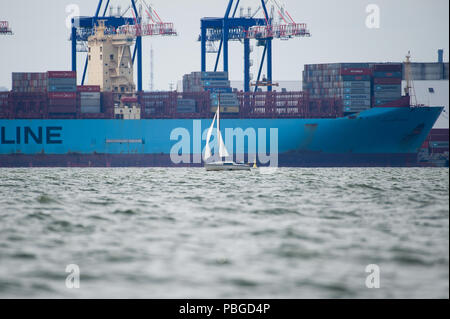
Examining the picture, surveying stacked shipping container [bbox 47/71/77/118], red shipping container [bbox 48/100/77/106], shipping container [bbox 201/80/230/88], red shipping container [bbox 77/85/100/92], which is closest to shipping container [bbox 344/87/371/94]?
shipping container [bbox 201/80/230/88]

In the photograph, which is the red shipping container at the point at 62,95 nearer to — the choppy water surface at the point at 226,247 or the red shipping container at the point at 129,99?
the red shipping container at the point at 129,99

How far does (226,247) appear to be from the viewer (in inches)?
648

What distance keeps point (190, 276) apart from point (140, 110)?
223ft

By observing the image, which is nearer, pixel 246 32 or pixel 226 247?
pixel 226 247

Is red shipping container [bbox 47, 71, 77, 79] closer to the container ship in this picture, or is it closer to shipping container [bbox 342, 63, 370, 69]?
the container ship

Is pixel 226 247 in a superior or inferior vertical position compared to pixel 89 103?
inferior

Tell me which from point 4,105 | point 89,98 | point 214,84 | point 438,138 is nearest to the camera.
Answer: point 89,98

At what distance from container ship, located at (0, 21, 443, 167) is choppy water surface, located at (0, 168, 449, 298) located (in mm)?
45384

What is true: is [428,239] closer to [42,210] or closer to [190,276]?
[190,276]

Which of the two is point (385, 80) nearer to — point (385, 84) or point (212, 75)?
point (385, 84)

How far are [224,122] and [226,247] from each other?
60.5 m

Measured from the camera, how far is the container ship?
7381 cm

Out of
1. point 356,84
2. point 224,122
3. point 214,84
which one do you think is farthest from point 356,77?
point 214,84
